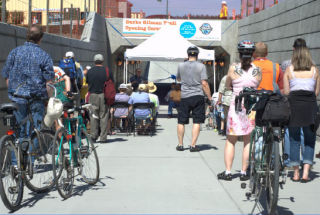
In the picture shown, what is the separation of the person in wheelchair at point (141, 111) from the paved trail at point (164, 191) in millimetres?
3172

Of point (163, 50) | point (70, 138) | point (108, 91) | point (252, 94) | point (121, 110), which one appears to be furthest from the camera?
point (163, 50)

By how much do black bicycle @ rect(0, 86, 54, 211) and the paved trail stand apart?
0.55ft

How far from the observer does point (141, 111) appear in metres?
12.1

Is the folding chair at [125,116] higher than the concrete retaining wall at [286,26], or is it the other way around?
the concrete retaining wall at [286,26]

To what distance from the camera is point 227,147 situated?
6508mm

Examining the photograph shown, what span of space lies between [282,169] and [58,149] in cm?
233

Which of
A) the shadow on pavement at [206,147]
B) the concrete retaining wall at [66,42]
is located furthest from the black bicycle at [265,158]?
the concrete retaining wall at [66,42]

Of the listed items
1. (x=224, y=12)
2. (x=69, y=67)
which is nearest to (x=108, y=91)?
(x=69, y=67)

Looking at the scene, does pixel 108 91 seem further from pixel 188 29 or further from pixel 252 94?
pixel 188 29

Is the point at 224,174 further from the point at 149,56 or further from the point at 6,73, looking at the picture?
the point at 149,56

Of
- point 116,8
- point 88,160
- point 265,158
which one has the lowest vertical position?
point 88,160

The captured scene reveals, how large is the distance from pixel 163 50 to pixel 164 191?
35.4 feet

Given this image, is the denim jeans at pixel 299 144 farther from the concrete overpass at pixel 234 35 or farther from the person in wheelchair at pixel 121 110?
the person in wheelchair at pixel 121 110

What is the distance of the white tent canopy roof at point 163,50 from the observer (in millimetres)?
16219
